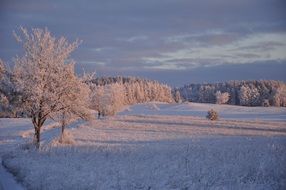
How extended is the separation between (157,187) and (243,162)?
4776 millimetres

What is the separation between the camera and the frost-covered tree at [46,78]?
108 feet

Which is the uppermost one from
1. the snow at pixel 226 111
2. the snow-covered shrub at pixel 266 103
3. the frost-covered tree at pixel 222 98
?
the frost-covered tree at pixel 222 98

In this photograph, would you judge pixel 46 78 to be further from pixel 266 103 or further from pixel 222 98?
pixel 222 98

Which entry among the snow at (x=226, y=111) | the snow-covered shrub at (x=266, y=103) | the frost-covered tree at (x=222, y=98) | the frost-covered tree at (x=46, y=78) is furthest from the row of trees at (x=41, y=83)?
the frost-covered tree at (x=222, y=98)

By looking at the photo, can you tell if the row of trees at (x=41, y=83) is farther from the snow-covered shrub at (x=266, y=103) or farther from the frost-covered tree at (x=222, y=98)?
the frost-covered tree at (x=222, y=98)

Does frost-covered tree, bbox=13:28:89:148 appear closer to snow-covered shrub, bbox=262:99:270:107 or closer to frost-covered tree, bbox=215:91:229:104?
snow-covered shrub, bbox=262:99:270:107

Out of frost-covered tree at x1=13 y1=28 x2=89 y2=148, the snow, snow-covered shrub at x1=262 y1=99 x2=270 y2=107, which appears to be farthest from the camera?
snow-covered shrub at x1=262 y1=99 x2=270 y2=107

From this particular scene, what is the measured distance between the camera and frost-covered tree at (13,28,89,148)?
33.0m

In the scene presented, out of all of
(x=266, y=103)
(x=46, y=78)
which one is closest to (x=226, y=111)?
(x=266, y=103)

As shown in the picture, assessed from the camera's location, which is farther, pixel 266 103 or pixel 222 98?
pixel 222 98

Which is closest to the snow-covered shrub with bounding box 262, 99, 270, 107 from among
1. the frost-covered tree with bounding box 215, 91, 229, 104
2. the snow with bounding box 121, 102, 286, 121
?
the snow with bounding box 121, 102, 286, 121

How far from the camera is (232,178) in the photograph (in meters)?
15.9

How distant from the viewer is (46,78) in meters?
33.5

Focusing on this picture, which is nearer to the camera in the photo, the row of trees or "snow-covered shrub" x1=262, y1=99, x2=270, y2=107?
the row of trees
